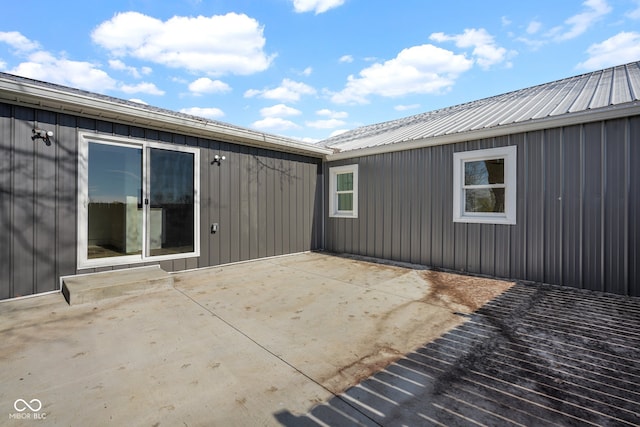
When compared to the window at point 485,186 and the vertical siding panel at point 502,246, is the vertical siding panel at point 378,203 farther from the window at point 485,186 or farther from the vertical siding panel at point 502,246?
the vertical siding panel at point 502,246

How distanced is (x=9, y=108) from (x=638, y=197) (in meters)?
7.50

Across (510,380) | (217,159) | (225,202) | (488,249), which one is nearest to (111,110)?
(217,159)

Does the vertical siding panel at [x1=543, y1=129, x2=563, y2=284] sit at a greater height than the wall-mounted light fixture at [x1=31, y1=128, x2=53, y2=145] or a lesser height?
lesser

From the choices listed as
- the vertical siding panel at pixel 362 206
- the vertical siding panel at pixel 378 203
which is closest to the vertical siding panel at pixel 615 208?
the vertical siding panel at pixel 378 203

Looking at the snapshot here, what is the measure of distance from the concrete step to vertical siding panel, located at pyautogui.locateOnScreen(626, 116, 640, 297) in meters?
5.81

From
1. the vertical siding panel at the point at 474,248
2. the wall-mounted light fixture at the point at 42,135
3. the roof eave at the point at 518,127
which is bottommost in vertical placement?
the vertical siding panel at the point at 474,248

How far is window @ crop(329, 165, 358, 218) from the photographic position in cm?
643

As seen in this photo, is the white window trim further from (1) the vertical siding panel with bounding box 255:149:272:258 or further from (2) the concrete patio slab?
(1) the vertical siding panel with bounding box 255:149:272:258

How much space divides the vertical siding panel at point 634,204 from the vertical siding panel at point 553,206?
0.64 meters

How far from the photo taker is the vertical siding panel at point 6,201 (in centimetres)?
328

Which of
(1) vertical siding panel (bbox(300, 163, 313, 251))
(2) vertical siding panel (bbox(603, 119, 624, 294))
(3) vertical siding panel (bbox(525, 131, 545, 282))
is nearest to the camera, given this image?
(2) vertical siding panel (bbox(603, 119, 624, 294))

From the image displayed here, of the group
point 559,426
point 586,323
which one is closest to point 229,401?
point 559,426

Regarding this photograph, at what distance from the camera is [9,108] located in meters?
3.33

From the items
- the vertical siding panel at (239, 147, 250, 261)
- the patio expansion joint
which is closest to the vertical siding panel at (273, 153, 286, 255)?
the vertical siding panel at (239, 147, 250, 261)
